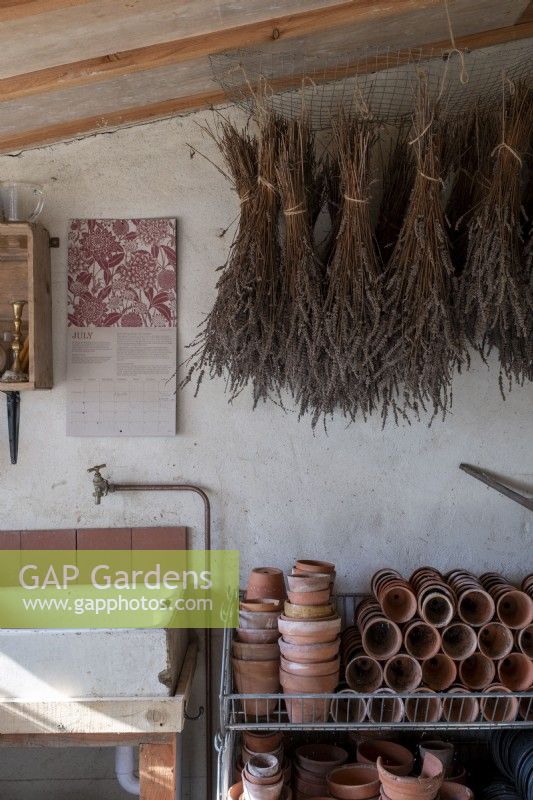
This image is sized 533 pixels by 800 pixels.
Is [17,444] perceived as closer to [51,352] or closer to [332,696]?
[51,352]

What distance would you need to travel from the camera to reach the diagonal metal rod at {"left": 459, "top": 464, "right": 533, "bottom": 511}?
7.82 ft

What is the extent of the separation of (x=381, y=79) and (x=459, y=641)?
1.75 meters

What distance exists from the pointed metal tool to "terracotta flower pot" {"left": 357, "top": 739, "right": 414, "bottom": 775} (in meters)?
1.39

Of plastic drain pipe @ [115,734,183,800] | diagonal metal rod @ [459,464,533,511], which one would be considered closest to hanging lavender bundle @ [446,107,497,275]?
diagonal metal rod @ [459,464,533,511]

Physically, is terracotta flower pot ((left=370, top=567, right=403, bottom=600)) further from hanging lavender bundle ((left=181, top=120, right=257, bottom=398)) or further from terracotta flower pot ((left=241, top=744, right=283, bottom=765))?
hanging lavender bundle ((left=181, top=120, right=257, bottom=398))

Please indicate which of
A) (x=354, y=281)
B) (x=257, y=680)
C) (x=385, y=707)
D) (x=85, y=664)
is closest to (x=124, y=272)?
(x=354, y=281)

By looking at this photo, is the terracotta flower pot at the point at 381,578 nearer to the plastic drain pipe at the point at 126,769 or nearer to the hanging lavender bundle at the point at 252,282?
the hanging lavender bundle at the point at 252,282

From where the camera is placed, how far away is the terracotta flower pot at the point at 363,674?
2.04m

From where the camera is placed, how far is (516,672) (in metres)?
2.09

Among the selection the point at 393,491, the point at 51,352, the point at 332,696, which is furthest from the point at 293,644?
the point at 51,352

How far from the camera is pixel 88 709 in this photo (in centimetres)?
194

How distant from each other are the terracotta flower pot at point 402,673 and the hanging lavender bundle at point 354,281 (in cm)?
75

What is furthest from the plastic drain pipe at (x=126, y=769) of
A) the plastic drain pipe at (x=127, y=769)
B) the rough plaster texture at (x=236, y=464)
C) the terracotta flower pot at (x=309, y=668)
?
the terracotta flower pot at (x=309, y=668)

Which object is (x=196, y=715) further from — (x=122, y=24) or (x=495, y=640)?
(x=122, y=24)
